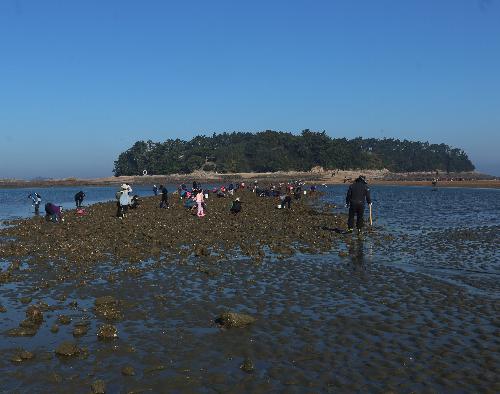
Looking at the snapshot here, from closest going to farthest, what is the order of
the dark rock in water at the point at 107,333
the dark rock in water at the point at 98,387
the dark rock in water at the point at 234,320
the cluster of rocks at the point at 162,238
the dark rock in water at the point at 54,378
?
the dark rock in water at the point at 98,387 < the dark rock in water at the point at 54,378 < the dark rock in water at the point at 107,333 < the dark rock in water at the point at 234,320 < the cluster of rocks at the point at 162,238

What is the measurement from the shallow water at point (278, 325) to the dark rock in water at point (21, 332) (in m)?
0.15

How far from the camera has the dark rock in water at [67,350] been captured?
347 inches

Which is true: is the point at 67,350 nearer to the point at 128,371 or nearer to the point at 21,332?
the point at 128,371

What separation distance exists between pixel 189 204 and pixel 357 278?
90.6 ft

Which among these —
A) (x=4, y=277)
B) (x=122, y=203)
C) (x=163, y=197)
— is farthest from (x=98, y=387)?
(x=163, y=197)

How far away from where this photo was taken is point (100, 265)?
17438 millimetres

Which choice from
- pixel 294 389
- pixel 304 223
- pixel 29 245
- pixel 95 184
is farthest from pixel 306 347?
pixel 95 184

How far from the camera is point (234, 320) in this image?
1041cm

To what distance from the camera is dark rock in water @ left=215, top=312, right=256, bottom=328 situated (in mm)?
10375

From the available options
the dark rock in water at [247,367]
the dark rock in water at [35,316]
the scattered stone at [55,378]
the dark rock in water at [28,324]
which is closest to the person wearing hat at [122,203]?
the dark rock in water at [35,316]

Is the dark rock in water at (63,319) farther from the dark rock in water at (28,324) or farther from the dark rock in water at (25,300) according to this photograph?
the dark rock in water at (25,300)

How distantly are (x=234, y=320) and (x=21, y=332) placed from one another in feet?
14.5

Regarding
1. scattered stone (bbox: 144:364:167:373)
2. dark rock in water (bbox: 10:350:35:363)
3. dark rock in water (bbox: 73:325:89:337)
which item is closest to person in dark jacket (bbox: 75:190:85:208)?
dark rock in water (bbox: 73:325:89:337)

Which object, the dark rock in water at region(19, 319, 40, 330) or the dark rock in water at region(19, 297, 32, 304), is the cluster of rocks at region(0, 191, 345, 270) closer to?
the dark rock in water at region(19, 297, 32, 304)
